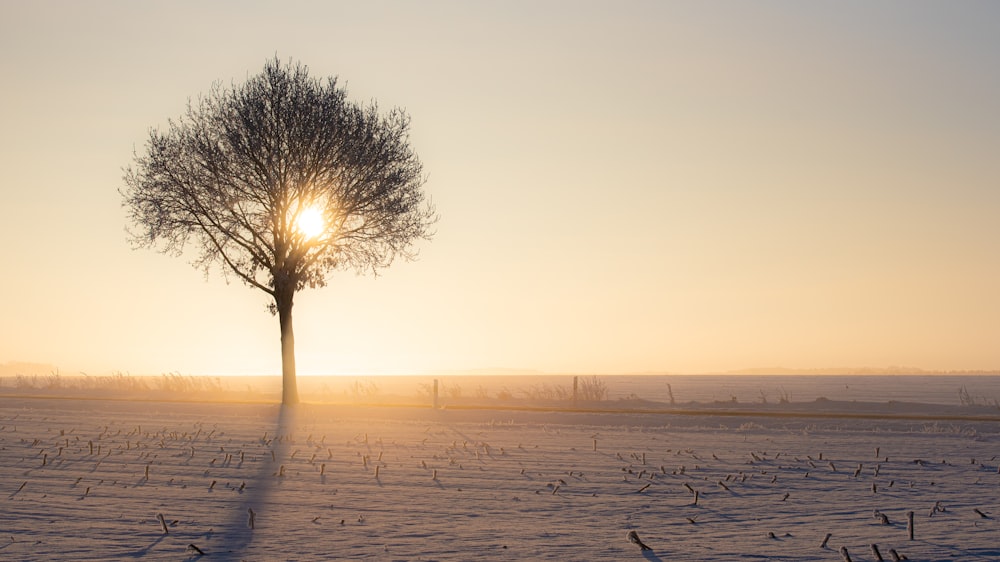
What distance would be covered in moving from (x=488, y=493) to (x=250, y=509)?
372 centimetres

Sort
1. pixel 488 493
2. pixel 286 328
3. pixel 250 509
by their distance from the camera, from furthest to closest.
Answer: pixel 286 328 → pixel 488 493 → pixel 250 509

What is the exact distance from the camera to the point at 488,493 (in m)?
13.2

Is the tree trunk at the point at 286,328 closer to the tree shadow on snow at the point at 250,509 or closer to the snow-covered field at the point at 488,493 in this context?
the snow-covered field at the point at 488,493

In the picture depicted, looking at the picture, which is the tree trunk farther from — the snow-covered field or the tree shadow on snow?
the tree shadow on snow

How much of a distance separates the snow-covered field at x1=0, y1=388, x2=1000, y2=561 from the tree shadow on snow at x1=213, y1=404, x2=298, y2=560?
0.03 m

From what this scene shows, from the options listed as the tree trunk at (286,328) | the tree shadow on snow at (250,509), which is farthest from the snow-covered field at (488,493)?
the tree trunk at (286,328)

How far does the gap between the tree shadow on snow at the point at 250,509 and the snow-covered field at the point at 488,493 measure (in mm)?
35

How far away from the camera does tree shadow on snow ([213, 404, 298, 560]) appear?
944 cm

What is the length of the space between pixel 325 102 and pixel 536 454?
2400cm

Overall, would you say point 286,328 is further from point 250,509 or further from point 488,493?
point 250,509


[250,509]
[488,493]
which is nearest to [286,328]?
[488,493]

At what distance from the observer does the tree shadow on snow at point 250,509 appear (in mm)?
9438

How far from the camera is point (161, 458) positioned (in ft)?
53.6

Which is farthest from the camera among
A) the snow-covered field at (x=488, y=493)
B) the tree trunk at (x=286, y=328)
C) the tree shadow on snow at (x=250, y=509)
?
the tree trunk at (x=286, y=328)
